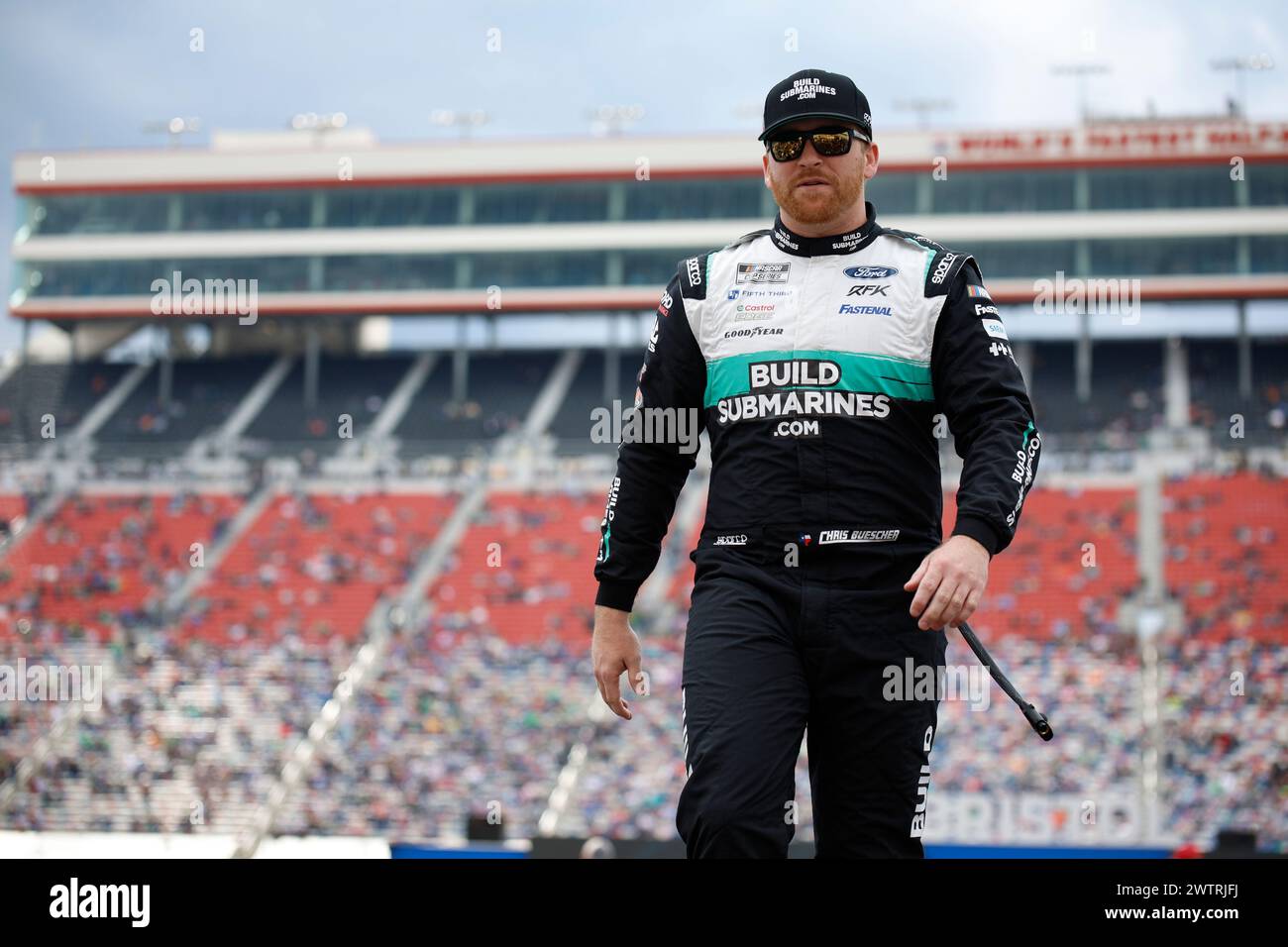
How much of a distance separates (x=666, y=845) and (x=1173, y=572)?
1720cm

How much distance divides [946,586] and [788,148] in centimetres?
122

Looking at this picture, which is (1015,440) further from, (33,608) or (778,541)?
(33,608)

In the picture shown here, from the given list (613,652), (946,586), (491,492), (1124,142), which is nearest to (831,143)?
(946,586)

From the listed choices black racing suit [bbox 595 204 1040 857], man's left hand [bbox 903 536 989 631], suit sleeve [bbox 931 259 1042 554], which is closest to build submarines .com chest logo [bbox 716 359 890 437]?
black racing suit [bbox 595 204 1040 857]

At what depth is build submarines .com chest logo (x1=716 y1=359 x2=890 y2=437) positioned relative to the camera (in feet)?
11.4

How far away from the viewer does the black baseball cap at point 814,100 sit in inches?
139

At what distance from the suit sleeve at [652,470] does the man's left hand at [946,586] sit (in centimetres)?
82

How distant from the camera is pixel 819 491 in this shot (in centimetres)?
343

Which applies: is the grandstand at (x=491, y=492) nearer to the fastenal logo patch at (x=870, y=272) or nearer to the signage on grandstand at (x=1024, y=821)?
the signage on grandstand at (x=1024, y=821)

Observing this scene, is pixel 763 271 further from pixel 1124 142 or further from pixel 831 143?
pixel 1124 142

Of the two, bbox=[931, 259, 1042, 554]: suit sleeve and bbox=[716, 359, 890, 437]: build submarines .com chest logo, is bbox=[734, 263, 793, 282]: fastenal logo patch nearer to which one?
bbox=[716, 359, 890, 437]: build submarines .com chest logo

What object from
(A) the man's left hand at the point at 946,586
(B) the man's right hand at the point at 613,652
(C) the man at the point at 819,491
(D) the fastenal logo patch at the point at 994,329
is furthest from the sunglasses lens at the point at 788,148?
(B) the man's right hand at the point at 613,652

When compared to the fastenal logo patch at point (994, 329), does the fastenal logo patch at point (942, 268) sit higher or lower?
higher
